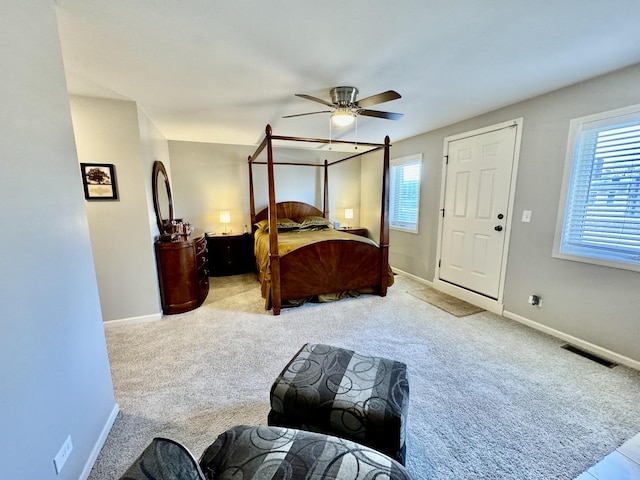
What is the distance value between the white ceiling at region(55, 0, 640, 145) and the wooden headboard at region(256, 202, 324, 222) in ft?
7.94

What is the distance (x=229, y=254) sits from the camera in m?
4.73

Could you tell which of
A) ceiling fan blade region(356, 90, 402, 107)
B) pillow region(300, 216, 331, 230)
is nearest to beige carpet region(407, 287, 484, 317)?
pillow region(300, 216, 331, 230)

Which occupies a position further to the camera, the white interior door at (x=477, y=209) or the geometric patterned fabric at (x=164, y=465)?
the white interior door at (x=477, y=209)

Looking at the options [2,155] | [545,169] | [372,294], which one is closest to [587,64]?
[545,169]

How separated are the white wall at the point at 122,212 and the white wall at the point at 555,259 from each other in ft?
13.1

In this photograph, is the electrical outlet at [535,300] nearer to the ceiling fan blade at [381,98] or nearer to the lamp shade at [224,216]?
the ceiling fan blade at [381,98]

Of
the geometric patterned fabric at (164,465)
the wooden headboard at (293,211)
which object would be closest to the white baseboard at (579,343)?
the geometric patterned fabric at (164,465)

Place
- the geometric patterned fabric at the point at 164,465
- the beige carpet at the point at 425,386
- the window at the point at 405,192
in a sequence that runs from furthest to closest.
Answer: the window at the point at 405,192 → the beige carpet at the point at 425,386 → the geometric patterned fabric at the point at 164,465

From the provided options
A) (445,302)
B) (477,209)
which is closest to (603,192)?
(477,209)

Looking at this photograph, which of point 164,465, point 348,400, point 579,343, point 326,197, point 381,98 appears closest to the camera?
point 164,465

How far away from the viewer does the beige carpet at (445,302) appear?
3.21 metres

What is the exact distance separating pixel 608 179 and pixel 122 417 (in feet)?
13.6

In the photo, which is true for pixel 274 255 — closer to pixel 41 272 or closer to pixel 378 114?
pixel 378 114

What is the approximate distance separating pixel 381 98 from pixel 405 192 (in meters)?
2.67
